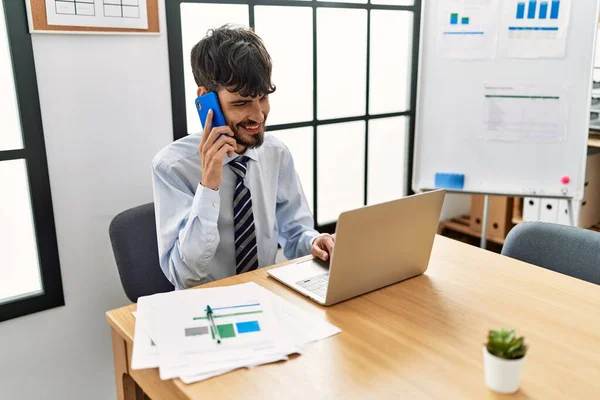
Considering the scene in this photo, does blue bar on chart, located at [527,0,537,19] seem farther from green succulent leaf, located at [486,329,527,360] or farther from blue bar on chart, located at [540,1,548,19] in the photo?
green succulent leaf, located at [486,329,527,360]

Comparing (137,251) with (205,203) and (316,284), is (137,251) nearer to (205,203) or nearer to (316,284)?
(205,203)

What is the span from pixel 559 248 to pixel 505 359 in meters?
0.83

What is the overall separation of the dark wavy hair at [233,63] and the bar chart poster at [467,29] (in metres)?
1.25

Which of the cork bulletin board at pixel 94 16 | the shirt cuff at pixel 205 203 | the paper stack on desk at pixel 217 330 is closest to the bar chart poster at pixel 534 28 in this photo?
the cork bulletin board at pixel 94 16

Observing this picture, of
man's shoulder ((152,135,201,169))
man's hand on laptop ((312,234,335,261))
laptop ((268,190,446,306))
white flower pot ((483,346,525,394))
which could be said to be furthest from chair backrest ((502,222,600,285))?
man's shoulder ((152,135,201,169))

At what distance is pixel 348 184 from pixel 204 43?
4.75ft

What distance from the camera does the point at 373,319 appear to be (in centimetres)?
123

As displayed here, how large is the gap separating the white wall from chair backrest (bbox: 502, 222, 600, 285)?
1.25m

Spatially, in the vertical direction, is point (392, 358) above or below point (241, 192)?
below

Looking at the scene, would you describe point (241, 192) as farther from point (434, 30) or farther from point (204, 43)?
point (434, 30)

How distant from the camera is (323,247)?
1.59 m

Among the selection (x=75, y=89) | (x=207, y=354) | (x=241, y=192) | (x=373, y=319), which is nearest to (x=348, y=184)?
(x=241, y=192)

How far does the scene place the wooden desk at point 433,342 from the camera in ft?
3.18

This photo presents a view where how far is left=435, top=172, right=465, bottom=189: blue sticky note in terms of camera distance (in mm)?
2646
